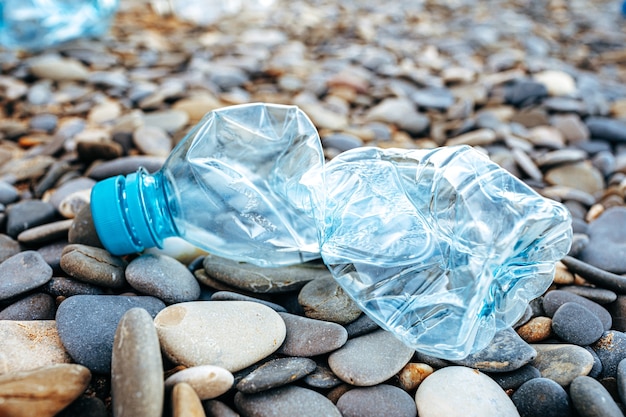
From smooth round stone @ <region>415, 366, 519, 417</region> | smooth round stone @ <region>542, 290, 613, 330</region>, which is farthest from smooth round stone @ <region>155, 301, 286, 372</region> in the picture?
smooth round stone @ <region>542, 290, 613, 330</region>

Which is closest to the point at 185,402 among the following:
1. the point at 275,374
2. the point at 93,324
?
the point at 275,374

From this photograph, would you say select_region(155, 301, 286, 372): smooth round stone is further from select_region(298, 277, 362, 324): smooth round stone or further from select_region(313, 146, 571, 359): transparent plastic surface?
select_region(313, 146, 571, 359): transparent plastic surface

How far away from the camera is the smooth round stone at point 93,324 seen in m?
1.08

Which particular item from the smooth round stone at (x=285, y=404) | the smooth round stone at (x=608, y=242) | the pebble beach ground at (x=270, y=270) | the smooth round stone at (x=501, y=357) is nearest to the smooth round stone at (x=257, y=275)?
the pebble beach ground at (x=270, y=270)

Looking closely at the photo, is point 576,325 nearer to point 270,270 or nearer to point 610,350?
point 610,350

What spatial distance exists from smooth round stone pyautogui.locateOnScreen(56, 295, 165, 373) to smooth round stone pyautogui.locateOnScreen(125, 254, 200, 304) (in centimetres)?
4

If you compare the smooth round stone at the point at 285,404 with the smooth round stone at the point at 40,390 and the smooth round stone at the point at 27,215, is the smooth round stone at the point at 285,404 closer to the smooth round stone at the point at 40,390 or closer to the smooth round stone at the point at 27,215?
the smooth round stone at the point at 40,390

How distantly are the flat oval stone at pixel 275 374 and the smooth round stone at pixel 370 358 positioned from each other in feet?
0.22

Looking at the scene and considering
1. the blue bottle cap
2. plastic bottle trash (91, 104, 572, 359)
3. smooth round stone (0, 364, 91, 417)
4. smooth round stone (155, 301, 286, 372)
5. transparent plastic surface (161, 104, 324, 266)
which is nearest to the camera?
smooth round stone (0, 364, 91, 417)

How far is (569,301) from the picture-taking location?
1.35m

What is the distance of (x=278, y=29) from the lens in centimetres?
445

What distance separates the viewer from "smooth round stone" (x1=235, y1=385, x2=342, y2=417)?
1.03 meters

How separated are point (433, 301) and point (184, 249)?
0.74m

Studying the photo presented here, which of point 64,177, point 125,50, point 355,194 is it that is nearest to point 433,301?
point 355,194
